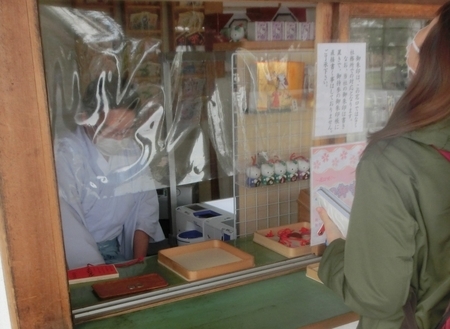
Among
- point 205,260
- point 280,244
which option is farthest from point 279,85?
point 205,260

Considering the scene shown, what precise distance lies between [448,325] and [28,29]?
1.04 m

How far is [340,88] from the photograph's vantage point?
1577mm

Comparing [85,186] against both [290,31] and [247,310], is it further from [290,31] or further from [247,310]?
[290,31]

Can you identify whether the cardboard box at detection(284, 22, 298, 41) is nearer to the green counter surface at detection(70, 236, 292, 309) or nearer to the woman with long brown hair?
the green counter surface at detection(70, 236, 292, 309)

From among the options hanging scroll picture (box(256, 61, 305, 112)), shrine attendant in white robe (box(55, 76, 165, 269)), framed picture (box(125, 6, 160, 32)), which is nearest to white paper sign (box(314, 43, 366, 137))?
hanging scroll picture (box(256, 61, 305, 112))

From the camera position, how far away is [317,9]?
1552mm

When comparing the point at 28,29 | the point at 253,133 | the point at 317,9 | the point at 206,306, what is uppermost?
the point at 317,9

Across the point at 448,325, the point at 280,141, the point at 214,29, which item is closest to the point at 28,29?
the point at 448,325

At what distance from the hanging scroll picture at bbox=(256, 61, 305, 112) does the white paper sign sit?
34 cm

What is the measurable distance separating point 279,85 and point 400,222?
3.80ft

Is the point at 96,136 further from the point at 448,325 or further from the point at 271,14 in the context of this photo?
the point at 271,14

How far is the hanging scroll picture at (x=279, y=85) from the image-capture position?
6.17 ft

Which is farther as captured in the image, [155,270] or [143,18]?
[143,18]

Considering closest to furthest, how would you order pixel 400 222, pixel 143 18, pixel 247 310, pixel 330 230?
pixel 400 222
pixel 330 230
pixel 247 310
pixel 143 18
